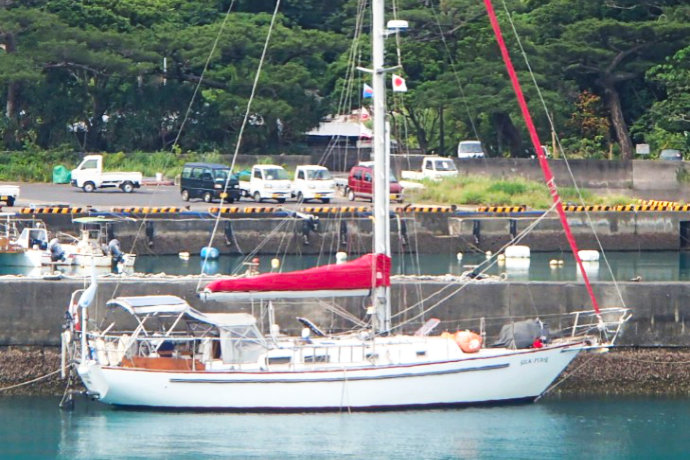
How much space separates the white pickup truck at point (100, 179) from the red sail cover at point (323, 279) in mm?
30915

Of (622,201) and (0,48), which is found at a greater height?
(0,48)

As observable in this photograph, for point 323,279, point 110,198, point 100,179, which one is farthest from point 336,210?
point 323,279

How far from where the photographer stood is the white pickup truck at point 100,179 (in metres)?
55.3

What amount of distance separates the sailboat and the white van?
38.9 meters

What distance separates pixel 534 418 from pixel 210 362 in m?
5.80

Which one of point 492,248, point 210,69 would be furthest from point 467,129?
point 492,248

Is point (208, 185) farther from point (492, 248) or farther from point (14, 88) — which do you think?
point (14, 88)

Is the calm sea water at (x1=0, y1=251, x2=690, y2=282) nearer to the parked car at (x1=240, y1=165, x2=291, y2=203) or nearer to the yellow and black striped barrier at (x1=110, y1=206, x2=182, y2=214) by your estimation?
the yellow and black striped barrier at (x1=110, y1=206, x2=182, y2=214)

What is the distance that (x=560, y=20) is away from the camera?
219 ft

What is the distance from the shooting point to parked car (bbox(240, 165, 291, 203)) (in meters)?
51.6

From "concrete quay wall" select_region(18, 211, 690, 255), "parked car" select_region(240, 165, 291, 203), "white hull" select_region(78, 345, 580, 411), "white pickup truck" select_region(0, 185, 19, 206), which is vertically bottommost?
"white hull" select_region(78, 345, 580, 411)

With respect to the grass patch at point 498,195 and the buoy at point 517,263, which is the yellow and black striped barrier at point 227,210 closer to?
the grass patch at point 498,195

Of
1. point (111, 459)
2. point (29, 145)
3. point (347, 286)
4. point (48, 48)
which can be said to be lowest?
point (111, 459)

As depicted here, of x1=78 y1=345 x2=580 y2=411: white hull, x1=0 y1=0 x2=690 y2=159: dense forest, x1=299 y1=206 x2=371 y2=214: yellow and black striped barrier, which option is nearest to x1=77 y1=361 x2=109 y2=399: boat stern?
x1=78 y1=345 x2=580 y2=411: white hull
